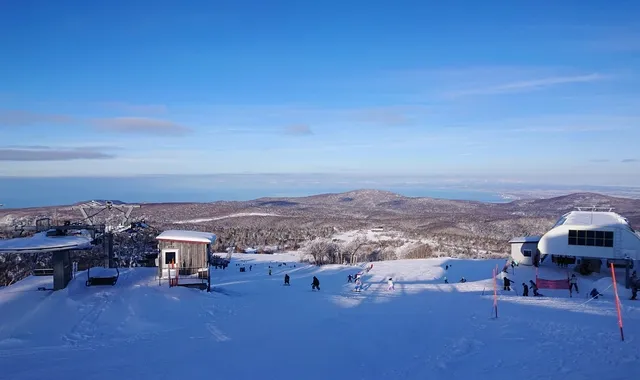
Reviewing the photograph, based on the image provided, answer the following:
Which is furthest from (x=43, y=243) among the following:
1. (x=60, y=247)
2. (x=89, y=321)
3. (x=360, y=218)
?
(x=360, y=218)

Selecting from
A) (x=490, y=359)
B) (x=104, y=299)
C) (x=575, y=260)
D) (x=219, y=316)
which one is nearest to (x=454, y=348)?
(x=490, y=359)

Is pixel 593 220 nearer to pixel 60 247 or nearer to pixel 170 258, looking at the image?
pixel 170 258

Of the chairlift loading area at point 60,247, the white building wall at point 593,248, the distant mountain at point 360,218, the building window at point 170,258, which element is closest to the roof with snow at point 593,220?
the white building wall at point 593,248

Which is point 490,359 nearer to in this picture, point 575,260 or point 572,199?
point 575,260

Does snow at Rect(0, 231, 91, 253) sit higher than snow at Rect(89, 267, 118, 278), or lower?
higher

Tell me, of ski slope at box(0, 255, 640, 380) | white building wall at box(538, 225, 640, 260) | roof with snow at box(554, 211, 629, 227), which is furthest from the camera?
roof with snow at box(554, 211, 629, 227)

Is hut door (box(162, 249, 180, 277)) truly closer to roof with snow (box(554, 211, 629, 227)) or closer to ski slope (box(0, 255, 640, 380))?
ski slope (box(0, 255, 640, 380))

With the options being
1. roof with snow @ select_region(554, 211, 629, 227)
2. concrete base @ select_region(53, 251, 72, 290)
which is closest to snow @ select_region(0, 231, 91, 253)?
concrete base @ select_region(53, 251, 72, 290)
